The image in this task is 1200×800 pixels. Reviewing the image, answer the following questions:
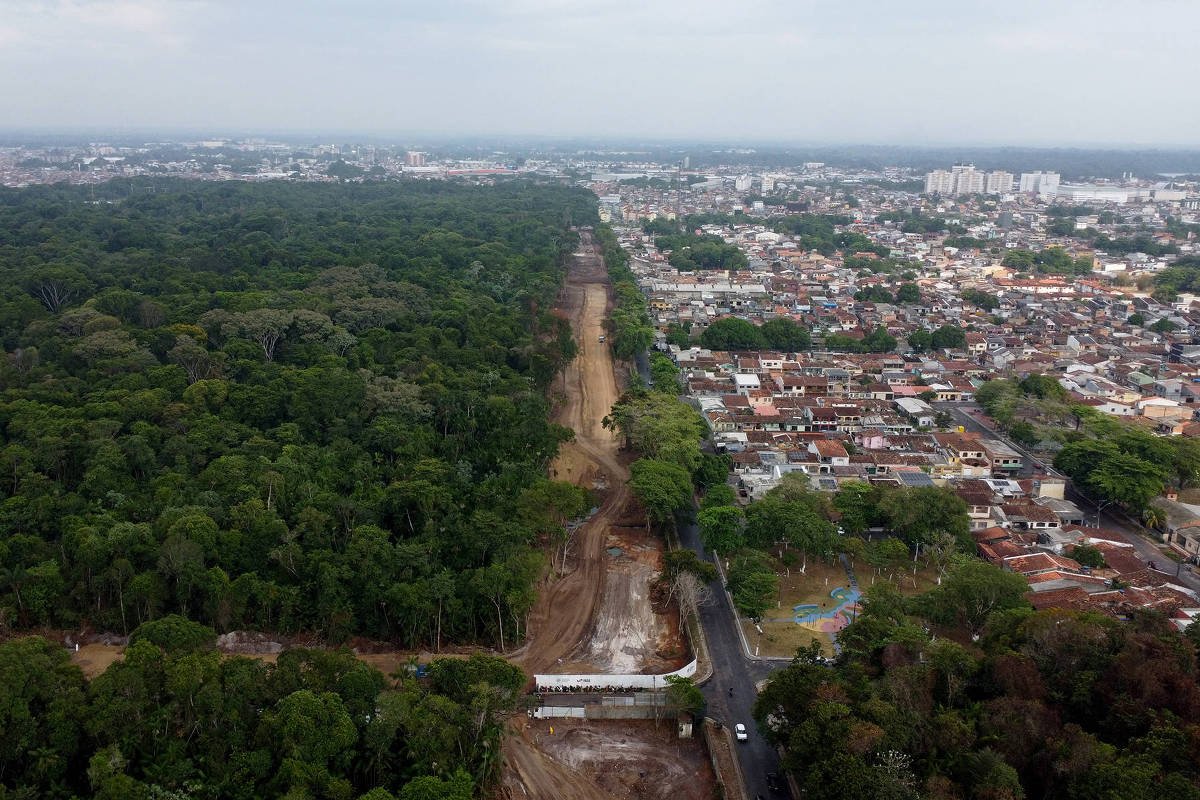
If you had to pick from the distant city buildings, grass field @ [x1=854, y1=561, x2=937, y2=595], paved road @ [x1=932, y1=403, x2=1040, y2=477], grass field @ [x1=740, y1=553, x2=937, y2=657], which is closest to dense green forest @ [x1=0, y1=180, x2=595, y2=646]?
grass field @ [x1=740, y1=553, x2=937, y2=657]

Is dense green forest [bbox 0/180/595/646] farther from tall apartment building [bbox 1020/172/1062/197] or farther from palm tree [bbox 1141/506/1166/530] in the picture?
tall apartment building [bbox 1020/172/1062/197]

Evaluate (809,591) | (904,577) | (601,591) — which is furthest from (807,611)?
(601,591)

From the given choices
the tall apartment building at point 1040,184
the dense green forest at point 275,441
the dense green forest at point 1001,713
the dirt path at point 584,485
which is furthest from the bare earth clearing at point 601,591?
the tall apartment building at point 1040,184

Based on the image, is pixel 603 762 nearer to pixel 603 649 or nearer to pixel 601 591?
pixel 603 649

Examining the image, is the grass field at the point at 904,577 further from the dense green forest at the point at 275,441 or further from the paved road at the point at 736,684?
the dense green forest at the point at 275,441

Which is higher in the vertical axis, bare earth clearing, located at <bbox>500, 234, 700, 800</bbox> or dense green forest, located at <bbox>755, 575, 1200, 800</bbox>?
dense green forest, located at <bbox>755, 575, 1200, 800</bbox>

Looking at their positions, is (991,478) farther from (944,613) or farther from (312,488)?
(312,488)

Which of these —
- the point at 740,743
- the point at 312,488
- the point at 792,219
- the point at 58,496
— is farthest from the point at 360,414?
the point at 792,219

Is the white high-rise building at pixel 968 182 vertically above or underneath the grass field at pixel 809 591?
above
